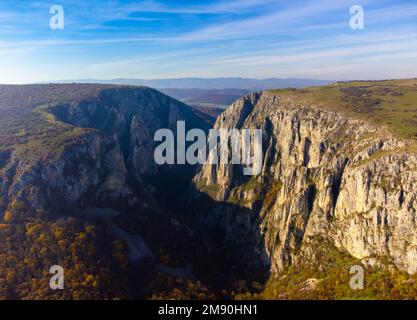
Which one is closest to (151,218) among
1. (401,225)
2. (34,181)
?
(34,181)

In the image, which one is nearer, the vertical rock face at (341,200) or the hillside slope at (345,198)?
the vertical rock face at (341,200)

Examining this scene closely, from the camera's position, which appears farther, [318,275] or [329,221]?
[329,221]

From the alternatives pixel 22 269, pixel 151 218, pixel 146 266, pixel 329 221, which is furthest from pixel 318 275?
pixel 22 269

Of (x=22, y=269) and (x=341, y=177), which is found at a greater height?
(x=341, y=177)

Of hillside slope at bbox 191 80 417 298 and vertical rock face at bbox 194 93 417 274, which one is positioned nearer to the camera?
vertical rock face at bbox 194 93 417 274

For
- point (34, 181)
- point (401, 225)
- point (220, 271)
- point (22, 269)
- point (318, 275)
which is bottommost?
point (220, 271)

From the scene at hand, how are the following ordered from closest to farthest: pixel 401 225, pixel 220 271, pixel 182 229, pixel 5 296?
1. pixel 5 296
2. pixel 401 225
3. pixel 220 271
4. pixel 182 229

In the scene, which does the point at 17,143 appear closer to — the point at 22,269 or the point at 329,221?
the point at 22,269

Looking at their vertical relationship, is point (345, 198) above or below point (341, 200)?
above

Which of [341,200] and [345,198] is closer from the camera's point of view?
[345,198]
